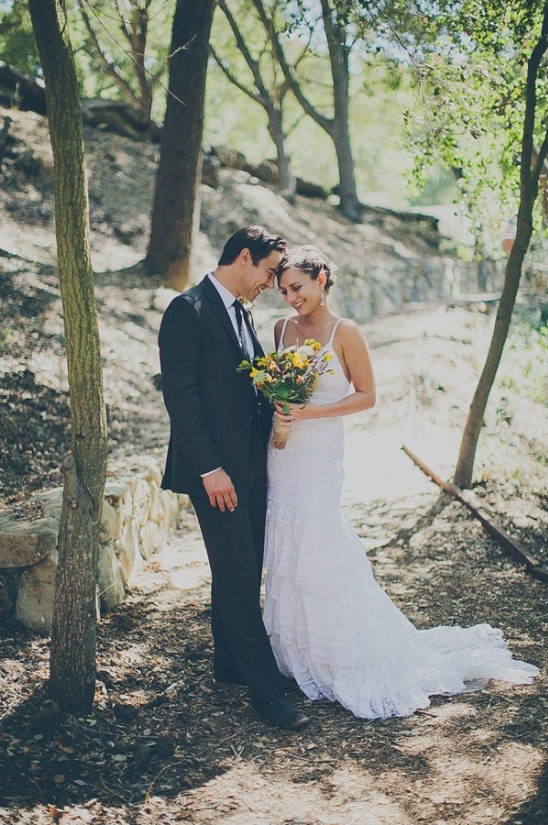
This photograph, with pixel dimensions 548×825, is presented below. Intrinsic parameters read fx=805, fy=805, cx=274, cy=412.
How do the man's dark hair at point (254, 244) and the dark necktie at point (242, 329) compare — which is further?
the dark necktie at point (242, 329)

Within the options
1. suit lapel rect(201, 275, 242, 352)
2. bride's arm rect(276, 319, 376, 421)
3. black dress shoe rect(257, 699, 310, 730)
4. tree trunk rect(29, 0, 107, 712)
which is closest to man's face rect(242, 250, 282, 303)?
suit lapel rect(201, 275, 242, 352)

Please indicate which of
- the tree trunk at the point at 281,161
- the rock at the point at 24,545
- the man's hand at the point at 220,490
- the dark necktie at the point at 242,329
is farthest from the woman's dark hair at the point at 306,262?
the tree trunk at the point at 281,161

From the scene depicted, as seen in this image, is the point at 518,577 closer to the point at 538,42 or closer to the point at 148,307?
the point at 538,42

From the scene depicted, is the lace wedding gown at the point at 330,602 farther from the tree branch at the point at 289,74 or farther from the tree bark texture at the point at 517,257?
the tree branch at the point at 289,74

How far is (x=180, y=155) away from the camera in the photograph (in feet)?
35.0

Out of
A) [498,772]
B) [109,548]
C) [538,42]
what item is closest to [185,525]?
[109,548]

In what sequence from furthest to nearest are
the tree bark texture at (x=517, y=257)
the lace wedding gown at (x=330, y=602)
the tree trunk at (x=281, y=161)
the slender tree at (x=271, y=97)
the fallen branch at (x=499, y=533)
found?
1. the tree trunk at (x=281, y=161)
2. the slender tree at (x=271, y=97)
3. the tree bark texture at (x=517, y=257)
4. the fallen branch at (x=499, y=533)
5. the lace wedding gown at (x=330, y=602)

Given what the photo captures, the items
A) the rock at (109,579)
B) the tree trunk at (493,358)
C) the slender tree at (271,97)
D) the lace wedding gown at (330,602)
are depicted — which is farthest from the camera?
the slender tree at (271,97)

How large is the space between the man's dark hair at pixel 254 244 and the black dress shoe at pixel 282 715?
2.27m

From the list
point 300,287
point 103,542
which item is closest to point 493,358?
point 300,287

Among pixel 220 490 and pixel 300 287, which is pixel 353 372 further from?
pixel 220 490

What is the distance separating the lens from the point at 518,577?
592 cm

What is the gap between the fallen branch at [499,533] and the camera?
5926mm

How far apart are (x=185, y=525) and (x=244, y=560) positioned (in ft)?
10.3
